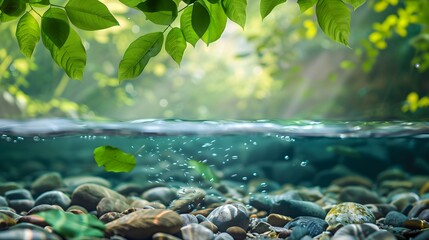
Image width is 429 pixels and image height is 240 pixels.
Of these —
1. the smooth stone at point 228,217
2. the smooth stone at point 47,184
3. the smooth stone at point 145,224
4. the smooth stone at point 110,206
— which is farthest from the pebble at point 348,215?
the smooth stone at point 47,184

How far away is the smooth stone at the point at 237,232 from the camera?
1.41m

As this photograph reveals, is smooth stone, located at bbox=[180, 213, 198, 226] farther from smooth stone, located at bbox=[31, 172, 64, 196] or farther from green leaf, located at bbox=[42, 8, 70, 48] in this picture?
smooth stone, located at bbox=[31, 172, 64, 196]

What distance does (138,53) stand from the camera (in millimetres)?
902

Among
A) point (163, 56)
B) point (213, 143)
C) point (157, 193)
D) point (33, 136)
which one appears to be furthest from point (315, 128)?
point (163, 56)

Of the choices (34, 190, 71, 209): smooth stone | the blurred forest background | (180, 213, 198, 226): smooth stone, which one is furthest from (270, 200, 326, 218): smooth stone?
the blurred forest background

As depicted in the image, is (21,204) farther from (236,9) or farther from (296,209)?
(236,9)

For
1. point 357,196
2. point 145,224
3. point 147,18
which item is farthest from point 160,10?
point 357,196

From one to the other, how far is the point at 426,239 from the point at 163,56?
401cm

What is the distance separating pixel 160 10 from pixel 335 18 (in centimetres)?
34

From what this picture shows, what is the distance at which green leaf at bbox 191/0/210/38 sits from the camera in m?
0.87

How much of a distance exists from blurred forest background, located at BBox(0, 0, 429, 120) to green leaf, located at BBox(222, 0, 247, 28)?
3320mm

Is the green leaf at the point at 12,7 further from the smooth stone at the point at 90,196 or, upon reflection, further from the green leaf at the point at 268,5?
the smooth stone at the point at 90,196

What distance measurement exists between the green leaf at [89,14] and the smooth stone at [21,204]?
43.5 inches

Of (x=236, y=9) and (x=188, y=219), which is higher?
(x=236, y=9)
